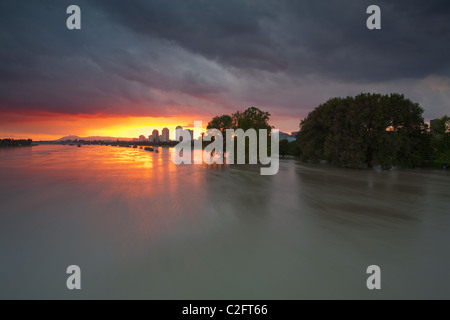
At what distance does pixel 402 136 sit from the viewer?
39594 millimetres

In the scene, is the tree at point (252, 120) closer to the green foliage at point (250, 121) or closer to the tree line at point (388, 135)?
the green foliage at point (250, 121)

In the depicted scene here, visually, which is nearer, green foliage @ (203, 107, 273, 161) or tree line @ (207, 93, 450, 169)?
tree line @ (207, 93, 450, 169)

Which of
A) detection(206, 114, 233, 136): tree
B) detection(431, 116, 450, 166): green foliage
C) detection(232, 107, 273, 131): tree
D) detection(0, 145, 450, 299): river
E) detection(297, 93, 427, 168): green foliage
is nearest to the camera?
detection(0, 145, 450, 299): river

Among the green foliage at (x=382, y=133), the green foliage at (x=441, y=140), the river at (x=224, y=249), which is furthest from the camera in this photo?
the green foliage at (x=441, y=140)

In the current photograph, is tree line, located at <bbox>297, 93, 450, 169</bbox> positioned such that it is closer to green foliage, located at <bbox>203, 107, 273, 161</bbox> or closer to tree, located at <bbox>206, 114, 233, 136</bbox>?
green foliage, located at <bbox>203, 107, 273, 161</bbox>

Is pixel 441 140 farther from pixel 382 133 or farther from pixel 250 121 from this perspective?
pixel 250 121

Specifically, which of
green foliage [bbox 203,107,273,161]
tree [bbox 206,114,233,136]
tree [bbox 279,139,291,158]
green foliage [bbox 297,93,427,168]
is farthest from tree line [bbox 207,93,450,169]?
A: tree [bbox 279,139,291,158]

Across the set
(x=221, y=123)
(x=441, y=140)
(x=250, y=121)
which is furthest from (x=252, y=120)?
(x=441, y=140)

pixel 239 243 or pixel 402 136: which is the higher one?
pixel 402 136

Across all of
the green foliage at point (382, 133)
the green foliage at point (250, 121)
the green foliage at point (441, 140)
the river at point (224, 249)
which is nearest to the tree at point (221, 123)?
the green foliage at point (250, 121)
